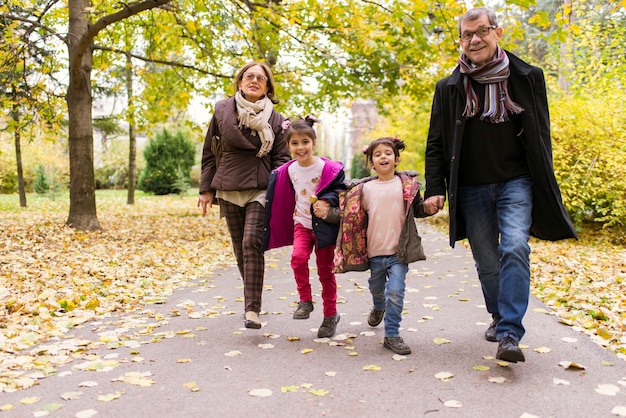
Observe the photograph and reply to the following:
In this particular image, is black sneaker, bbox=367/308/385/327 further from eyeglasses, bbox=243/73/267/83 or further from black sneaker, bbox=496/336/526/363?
eyeglasses, bbox=243/73/267/83

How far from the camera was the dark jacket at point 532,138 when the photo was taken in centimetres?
388

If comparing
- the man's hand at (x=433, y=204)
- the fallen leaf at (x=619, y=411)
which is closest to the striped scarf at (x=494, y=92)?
the man's hand at (x=433, y=204)

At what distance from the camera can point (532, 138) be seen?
3.88 metres

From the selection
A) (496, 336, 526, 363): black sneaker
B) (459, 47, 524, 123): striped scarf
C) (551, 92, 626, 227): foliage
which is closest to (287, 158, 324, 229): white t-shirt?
(459, 47, 524, 123): striped scarf

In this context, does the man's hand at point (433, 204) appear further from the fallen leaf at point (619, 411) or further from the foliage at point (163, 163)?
the foliage at point (163, 163)

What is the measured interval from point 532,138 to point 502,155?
0.75 feet

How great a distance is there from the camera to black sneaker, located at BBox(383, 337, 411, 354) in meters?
4.20

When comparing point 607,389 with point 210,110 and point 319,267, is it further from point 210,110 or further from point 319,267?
point 210,110

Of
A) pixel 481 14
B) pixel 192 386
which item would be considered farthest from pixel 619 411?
pixel 481 14

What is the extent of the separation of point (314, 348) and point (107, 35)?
12163mm

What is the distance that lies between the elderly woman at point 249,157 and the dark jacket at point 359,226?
84 cm

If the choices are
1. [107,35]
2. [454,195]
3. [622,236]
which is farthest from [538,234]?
[107,35]

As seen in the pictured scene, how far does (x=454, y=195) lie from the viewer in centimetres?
414

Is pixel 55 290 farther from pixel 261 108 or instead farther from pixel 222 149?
pixel 261 108
